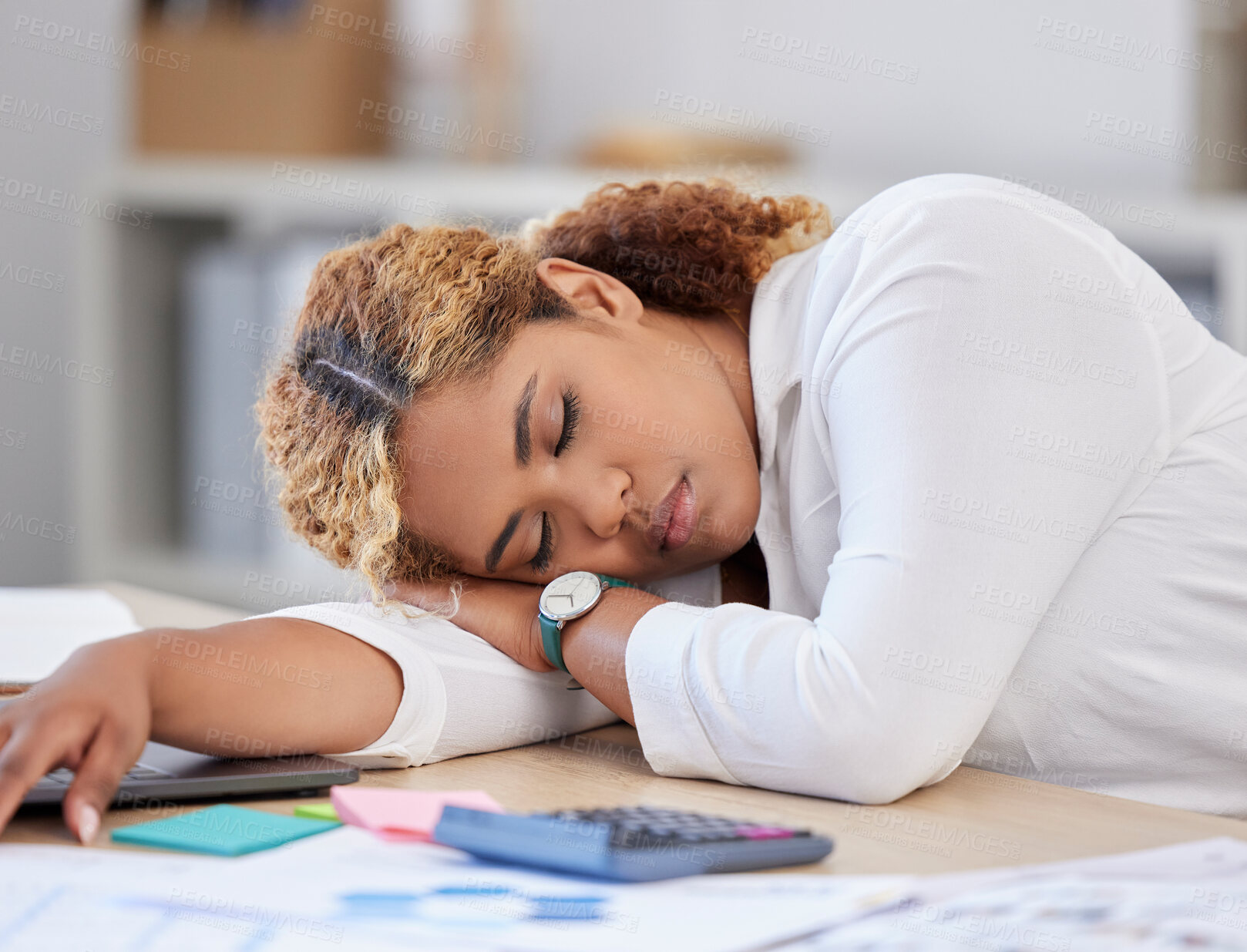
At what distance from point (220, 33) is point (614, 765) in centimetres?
196

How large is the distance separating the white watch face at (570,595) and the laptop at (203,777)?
0.17m

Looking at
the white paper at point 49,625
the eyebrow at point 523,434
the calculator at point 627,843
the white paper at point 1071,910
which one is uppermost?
the eyebrow at point 523,434

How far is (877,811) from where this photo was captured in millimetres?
628

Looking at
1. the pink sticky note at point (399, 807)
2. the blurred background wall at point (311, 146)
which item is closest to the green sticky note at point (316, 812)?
the pink sticky note at point (399, 807)

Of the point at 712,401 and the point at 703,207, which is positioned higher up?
the point at 703,207

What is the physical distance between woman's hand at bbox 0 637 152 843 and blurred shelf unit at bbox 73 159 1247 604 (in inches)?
56.0

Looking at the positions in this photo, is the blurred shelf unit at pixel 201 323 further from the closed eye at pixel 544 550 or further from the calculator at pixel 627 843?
the calculator at pixel 627 843

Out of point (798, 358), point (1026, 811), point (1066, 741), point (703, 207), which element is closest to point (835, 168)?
point (703, 207)

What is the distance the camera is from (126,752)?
0.59 m

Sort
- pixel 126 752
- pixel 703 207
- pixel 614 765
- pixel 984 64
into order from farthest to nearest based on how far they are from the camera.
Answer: pixel 984 64 < pixel 703 207 < pixel 614 765 < pixel 126 752

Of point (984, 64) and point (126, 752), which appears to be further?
point (984, 64)

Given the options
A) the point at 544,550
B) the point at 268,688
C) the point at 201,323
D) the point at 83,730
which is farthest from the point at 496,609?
the point at 201,323

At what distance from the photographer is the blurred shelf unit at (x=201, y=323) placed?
2.08 meters

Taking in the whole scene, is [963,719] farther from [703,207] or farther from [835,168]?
[835,168]
